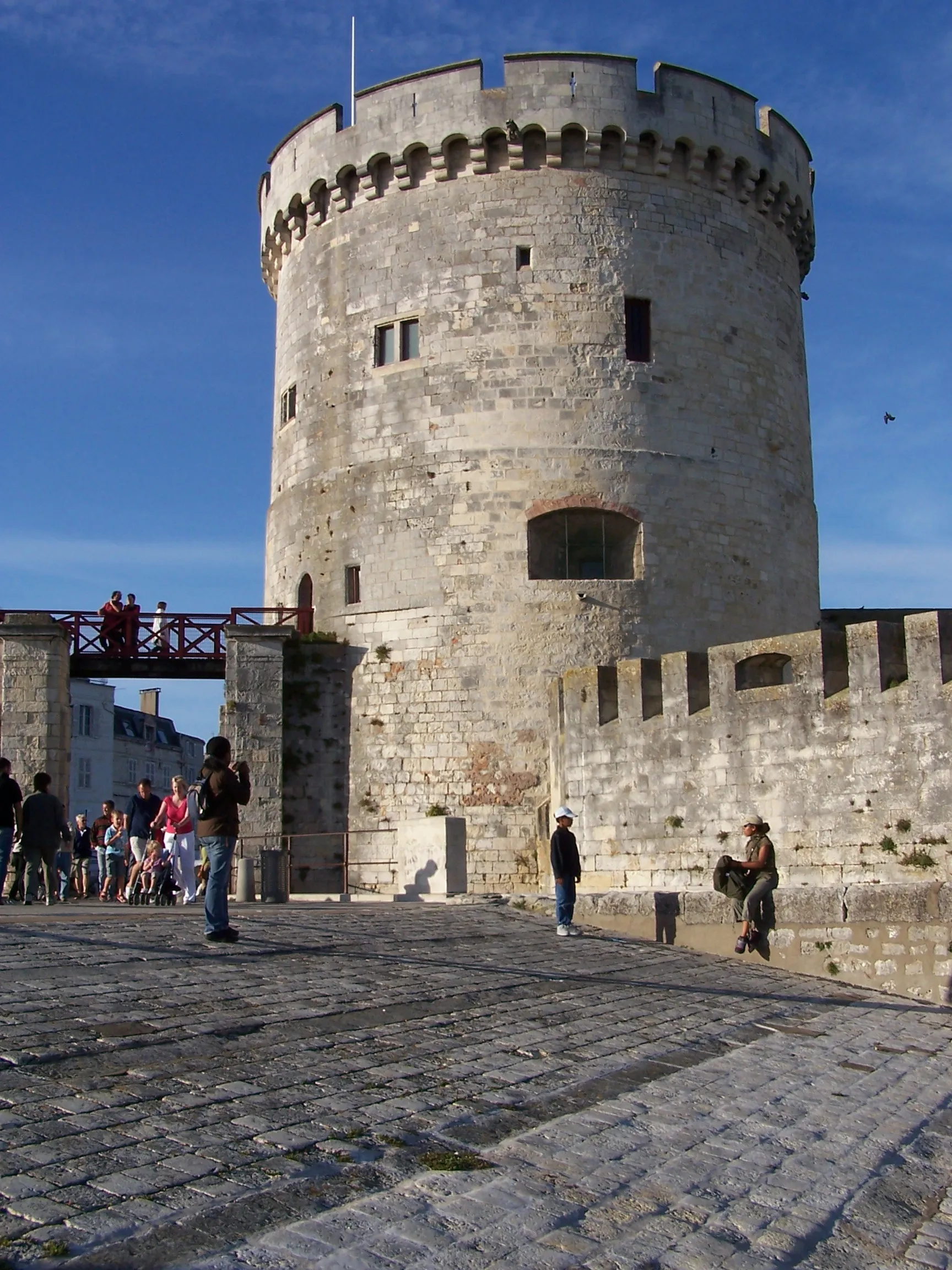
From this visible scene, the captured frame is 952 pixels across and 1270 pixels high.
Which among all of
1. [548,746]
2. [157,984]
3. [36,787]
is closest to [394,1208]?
[157,984]

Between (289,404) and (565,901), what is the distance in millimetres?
11419

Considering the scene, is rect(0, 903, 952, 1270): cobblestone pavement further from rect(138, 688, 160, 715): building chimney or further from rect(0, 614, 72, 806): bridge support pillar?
rect(138, 688, 160, 715): building chimney

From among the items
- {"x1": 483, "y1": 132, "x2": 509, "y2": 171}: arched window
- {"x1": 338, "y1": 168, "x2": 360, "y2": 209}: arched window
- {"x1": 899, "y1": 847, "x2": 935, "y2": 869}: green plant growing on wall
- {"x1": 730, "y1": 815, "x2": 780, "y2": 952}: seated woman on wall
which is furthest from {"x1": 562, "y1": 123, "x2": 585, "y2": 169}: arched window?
{"x1": 730, "y1": 815, "x2": 780, "y2": 952}: seated woman on wall

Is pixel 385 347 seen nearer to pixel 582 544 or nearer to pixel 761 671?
pixel 582 544

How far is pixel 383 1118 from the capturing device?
4.32 meters

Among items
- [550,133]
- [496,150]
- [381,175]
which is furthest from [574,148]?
[381,175]

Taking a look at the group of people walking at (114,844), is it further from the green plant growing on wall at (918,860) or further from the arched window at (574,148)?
the arched window at (574,148)

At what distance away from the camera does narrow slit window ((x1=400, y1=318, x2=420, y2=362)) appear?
698 inches

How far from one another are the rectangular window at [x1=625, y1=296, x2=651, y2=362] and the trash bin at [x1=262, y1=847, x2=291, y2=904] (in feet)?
27.0

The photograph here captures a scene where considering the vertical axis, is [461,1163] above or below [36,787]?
below

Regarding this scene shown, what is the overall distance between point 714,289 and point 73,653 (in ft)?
34.7

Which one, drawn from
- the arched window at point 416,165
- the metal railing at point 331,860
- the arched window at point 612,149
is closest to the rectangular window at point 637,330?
the arched window at point 612,149

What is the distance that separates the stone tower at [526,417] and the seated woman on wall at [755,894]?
20.9ft

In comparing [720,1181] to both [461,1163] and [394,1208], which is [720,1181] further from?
[394,1208]
